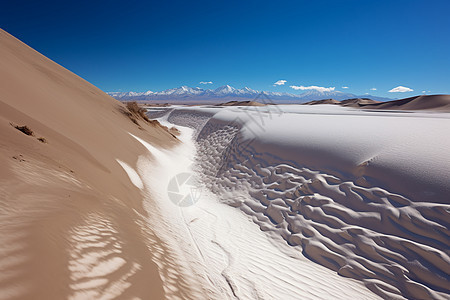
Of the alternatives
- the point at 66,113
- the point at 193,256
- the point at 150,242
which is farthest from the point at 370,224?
the point at 66,113

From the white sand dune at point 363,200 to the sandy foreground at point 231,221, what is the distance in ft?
0.06

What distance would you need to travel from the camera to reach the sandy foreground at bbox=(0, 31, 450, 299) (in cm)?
187

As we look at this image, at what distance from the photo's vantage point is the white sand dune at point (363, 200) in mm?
2830

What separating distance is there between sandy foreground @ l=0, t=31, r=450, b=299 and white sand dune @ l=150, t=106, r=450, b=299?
0.06 ft

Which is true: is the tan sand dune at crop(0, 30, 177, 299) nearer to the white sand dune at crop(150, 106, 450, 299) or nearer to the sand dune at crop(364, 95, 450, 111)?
the white sand dune at crop(150, 106, 450, 299)

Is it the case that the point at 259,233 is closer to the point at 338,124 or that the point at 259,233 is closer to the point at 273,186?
the point at 273,186

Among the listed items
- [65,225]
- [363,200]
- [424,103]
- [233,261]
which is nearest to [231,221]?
[233,261]

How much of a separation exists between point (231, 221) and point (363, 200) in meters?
2.66

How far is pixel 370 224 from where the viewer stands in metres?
3.39

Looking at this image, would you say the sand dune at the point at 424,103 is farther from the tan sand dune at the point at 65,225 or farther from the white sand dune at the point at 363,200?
the tan sand dune at the point at 65,225

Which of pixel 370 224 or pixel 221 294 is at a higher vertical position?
pixel 370 224

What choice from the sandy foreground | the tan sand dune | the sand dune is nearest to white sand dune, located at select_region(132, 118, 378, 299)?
the sandy foreground

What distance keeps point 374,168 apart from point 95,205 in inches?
190

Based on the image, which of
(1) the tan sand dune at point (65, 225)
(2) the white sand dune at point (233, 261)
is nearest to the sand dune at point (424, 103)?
(2) the white sand dune at point (233, 261)
